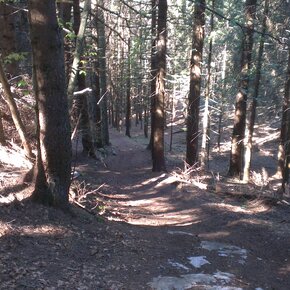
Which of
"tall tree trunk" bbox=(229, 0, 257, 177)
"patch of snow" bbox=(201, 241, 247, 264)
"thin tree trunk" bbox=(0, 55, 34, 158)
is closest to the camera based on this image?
"patch of snow" bbox=(201, 241, 247, 264)

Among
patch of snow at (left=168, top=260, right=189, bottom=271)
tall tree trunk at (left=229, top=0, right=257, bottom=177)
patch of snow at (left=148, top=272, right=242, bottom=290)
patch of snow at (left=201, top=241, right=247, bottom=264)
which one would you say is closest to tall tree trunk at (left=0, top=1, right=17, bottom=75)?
patch of snow at (left=201, top=241, right=247, bottom=264)

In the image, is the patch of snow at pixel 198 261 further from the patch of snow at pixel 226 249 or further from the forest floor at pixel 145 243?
the patch of snow at pixel 226 249

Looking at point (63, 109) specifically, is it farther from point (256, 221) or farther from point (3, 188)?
point (256, 221)

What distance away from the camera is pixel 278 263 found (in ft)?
22.6

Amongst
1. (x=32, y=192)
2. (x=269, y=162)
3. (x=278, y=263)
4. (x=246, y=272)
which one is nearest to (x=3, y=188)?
(x=32, y=192)

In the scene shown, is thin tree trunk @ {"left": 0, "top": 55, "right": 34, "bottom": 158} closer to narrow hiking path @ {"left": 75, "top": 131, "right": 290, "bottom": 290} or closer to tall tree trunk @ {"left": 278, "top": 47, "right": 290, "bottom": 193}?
narrow hiking path @ {"left": 75, "top": 131, "right": 290, "bottom": 290}

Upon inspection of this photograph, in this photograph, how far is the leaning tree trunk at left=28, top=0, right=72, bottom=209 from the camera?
5680mm

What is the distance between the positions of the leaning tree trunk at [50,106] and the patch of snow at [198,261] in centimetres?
240

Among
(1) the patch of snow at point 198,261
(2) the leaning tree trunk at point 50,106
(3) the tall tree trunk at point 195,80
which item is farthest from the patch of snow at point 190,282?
(3) the tall tree trunk at point 195,80

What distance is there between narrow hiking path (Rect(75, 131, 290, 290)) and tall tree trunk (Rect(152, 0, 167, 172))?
6.75 ft

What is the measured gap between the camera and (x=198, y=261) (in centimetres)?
646

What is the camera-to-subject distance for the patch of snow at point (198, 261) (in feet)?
20.6

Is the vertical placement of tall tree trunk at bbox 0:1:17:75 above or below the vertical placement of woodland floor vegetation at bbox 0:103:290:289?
above

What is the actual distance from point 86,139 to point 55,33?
11784 mm
